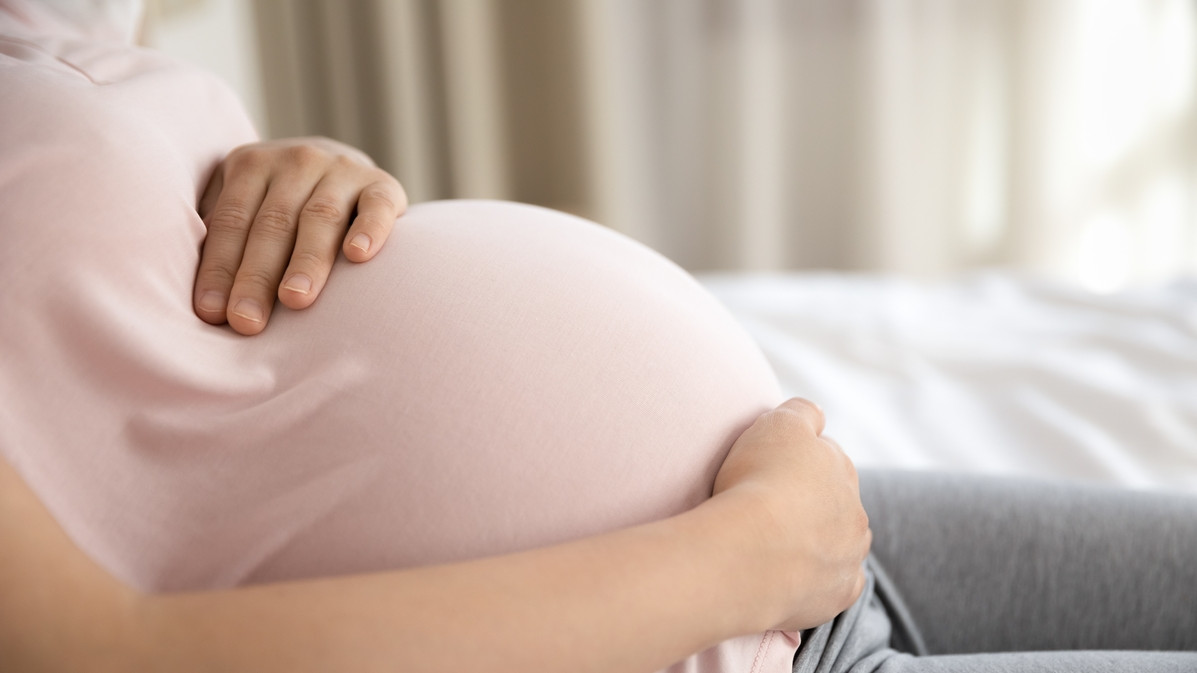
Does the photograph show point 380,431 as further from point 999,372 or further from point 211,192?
point 999,372

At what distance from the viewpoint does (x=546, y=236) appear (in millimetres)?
635

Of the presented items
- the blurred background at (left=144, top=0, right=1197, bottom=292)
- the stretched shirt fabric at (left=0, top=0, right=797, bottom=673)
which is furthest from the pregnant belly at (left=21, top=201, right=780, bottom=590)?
the blurred background at (left=144, top=0, right=1197, bottom=292)

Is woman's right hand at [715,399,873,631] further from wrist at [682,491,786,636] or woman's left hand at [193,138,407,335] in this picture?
woman's left hand at [193,138,407,335]

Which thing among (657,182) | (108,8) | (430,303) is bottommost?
(657,182)

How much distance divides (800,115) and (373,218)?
2.48 meters

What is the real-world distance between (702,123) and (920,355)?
71.8 inches

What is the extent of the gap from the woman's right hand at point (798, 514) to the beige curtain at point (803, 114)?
2.32 metres

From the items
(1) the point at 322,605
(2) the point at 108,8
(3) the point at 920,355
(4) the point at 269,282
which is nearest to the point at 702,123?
(3) the point at 920,355

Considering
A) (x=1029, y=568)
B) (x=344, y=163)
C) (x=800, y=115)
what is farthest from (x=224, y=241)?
(x=800, y=115)

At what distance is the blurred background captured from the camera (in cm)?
267

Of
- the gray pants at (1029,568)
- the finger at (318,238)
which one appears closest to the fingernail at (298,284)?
the finger at (318,238)

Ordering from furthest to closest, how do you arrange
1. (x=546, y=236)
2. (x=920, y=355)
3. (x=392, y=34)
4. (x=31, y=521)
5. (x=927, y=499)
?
1. (x=392, y=34)
2. (x=920, y=355)
3. (x=927, y=499)
4. (x=546, y=236)
5. (x=31, y=521)

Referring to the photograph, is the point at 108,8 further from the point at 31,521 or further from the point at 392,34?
the point at 392,34

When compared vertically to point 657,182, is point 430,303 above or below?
above
